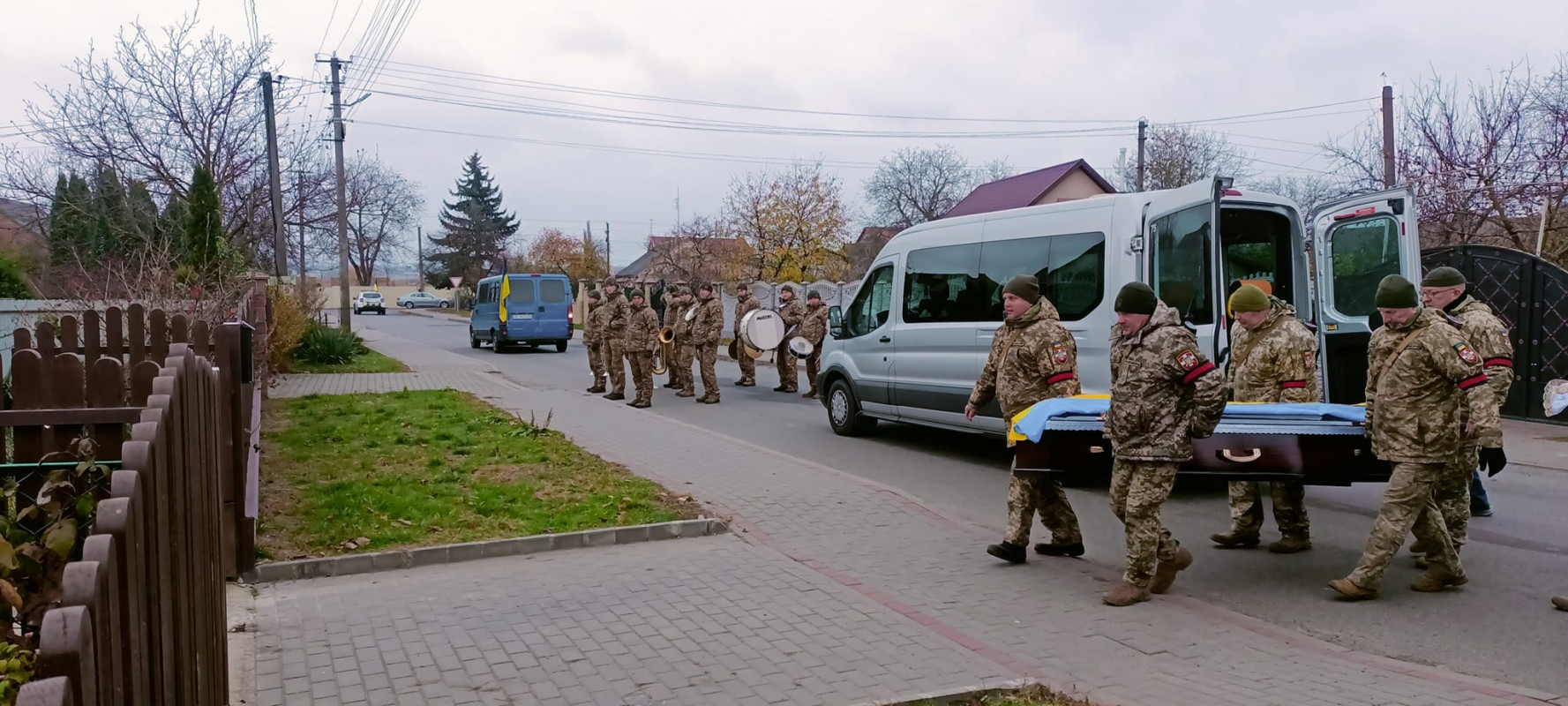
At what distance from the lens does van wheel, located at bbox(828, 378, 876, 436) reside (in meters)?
12.1

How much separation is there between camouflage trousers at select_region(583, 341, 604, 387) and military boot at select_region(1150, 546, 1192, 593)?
39.5 feet

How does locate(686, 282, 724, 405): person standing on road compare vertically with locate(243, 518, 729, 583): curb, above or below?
above

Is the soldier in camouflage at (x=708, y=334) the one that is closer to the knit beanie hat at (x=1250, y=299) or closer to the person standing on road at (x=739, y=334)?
the person standing on road at (x=739, y=334)

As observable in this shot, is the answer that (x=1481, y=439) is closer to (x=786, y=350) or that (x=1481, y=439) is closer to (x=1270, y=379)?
(x=1270, y=379)

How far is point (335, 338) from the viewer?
2141 centimetres

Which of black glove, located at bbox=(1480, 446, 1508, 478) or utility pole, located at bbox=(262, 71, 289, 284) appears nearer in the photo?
black glove, located at bbox=(1480, 446, 1508, 478)

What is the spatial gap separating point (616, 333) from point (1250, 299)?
401 inches

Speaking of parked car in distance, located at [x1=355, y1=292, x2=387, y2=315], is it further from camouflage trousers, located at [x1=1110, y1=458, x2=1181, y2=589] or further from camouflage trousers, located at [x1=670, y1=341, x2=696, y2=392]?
camouflage trousers, located at [x1=1110, y1=458, x2=1181, y2=589]

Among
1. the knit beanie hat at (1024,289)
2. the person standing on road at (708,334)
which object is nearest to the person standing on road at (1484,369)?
the knit beanie hat at (1024,289)

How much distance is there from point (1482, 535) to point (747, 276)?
120 feet

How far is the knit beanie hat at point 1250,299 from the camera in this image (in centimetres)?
686

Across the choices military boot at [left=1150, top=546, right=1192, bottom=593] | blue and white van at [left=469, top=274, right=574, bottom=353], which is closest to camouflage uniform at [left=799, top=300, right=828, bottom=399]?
military boot at [left=1150, top=546, right=1192, bottom=593]

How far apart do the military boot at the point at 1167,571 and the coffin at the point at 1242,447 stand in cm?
47

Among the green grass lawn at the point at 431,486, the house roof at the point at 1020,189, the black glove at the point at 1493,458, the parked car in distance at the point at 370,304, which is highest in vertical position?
the house roof at the point at 1020,189
